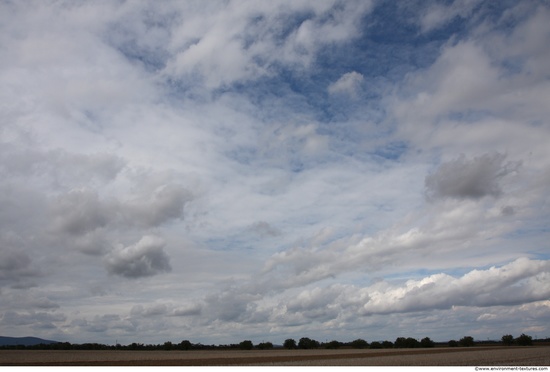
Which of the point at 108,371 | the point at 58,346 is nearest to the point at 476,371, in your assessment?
the point at 108,371

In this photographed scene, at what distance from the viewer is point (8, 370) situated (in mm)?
53656

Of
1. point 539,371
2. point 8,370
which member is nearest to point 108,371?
point 8,370

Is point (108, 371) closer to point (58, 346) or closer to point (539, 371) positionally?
point (539, 371)

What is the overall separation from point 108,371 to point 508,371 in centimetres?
4752

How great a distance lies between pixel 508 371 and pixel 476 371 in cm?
372

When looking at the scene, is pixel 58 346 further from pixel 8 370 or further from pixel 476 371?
pixel 476 371

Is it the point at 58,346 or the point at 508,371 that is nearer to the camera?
the point at 508,371

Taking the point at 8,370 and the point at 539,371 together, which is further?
the point at 8,370

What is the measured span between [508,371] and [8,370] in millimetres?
59559

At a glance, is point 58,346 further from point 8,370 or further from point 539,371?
point 539,371

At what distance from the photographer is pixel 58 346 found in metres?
199

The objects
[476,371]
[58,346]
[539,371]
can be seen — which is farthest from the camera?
[58,346]

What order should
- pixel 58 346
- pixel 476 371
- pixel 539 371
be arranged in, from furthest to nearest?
pixel 58 346, pixel 476 371, pixel 539 371

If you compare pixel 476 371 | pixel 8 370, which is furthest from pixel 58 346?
pixel 476 371
